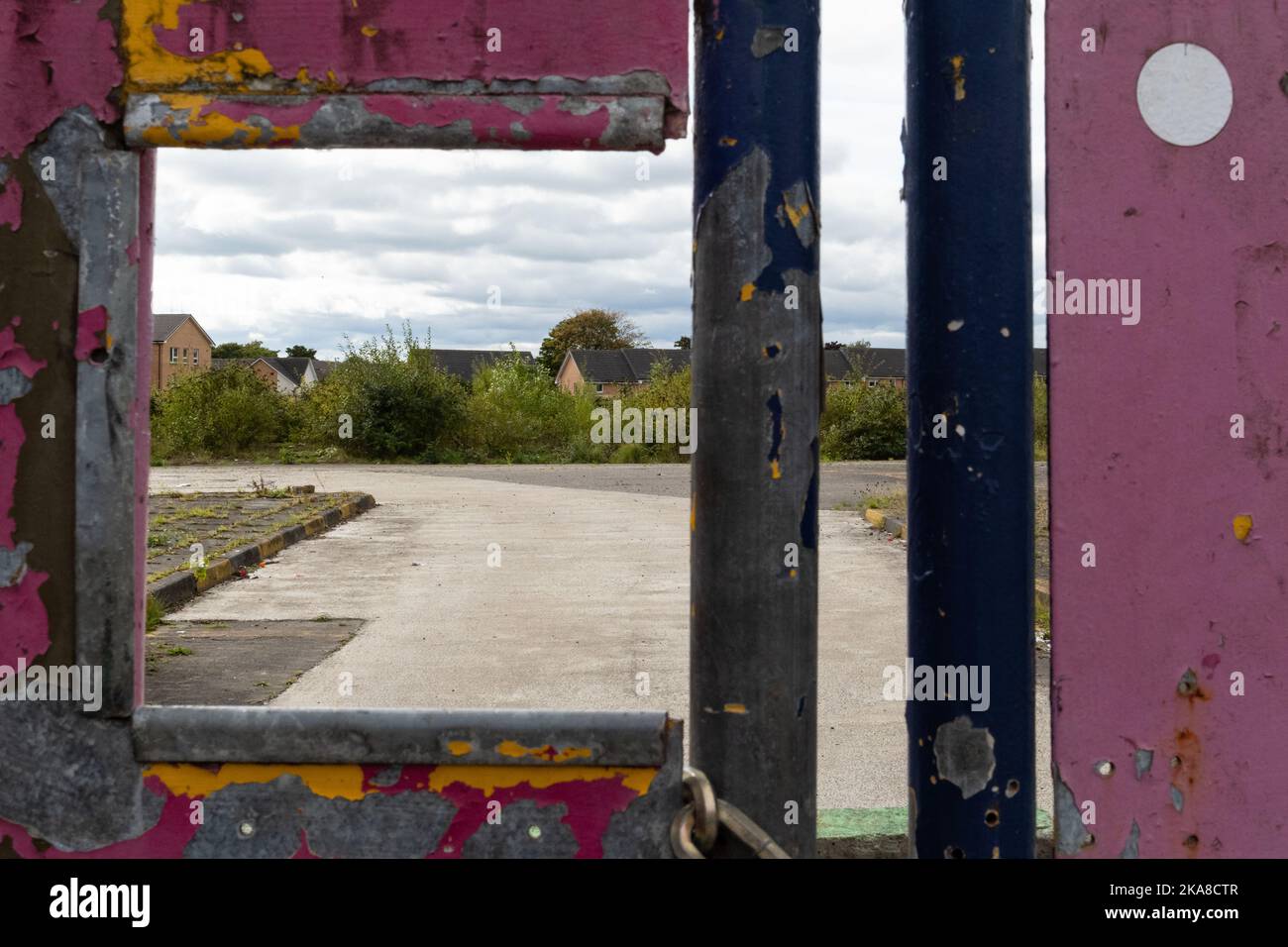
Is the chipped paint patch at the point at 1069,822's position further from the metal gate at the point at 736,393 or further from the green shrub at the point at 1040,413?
the green shrub at the point at 1040,413

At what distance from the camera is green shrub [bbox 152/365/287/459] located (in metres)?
25.3

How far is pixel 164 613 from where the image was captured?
6.89 metres

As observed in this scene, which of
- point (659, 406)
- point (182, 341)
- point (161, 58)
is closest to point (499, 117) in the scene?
point (161, 58)

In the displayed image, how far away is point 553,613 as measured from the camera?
691cm

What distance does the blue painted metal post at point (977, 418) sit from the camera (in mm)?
1854

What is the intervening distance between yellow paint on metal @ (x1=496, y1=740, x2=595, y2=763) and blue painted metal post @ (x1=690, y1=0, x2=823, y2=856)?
0.21 metres

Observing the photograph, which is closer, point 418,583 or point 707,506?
point 707,506

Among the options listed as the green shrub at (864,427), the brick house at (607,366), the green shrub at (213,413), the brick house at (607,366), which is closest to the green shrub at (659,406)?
the green shrub at (864,427)

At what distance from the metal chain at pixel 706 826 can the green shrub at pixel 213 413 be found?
25.4 meters

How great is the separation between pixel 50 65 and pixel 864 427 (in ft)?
85.3

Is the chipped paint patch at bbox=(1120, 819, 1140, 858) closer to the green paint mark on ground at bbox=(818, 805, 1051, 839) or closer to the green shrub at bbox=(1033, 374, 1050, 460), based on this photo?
the green shrub at bbox=(1033, 374, 1050, 460)

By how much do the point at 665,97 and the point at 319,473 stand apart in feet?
66.7
